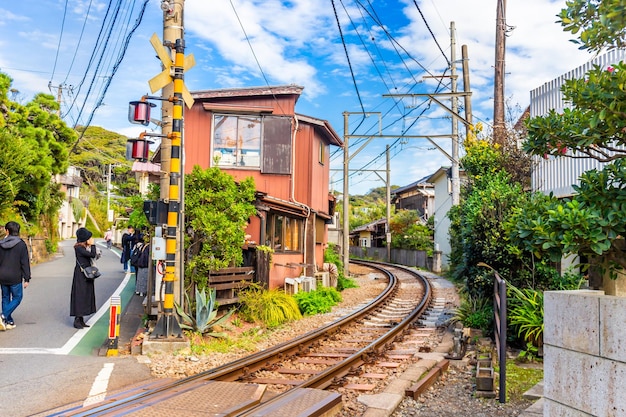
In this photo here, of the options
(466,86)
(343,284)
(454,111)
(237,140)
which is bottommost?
(343,284)

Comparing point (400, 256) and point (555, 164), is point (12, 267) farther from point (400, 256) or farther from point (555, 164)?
point (400, 256)

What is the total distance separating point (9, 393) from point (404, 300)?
45.5 feet

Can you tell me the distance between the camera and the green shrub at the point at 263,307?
12.4 m

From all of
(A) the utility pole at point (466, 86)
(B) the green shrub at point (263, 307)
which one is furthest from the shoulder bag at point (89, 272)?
(A) the utility pole at point (466, 86)

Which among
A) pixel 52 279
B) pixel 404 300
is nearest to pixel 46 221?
pixel 52 279

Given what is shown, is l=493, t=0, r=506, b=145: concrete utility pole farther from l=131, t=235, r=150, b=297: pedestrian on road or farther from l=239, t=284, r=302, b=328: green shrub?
l=131, t=235, r=150, b=297: pedestrian on road

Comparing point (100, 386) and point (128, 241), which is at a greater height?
point (128, 241)

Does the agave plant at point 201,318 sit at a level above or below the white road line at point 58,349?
above

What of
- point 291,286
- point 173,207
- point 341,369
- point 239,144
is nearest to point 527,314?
point 341,369

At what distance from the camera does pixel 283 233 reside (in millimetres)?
17188

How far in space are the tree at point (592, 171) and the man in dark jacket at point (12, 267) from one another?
8.40 m

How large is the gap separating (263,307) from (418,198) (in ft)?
157

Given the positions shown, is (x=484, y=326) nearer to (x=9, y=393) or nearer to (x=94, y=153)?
(x=9, y=393)

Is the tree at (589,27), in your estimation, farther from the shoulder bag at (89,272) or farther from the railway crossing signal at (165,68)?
the shoulder bag at (89,272)
